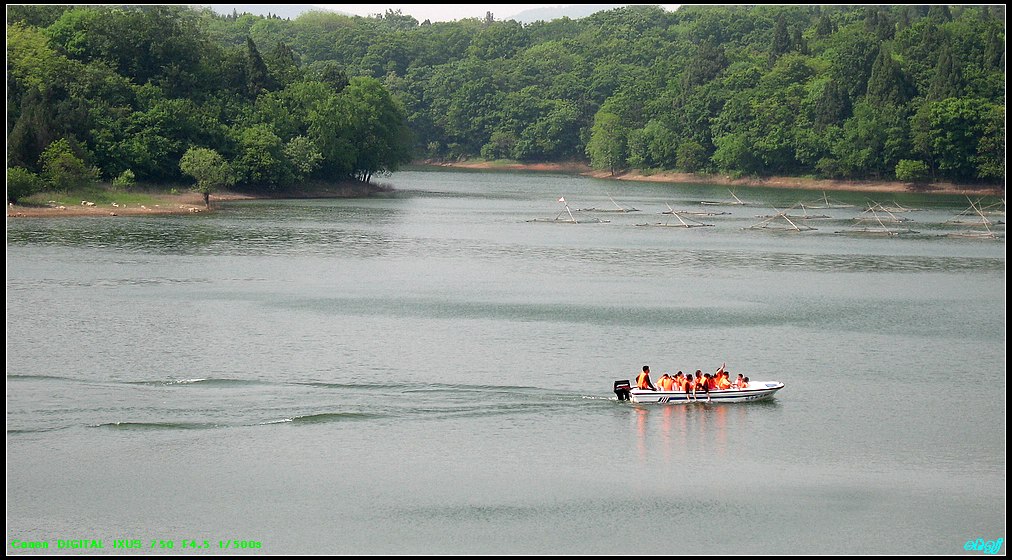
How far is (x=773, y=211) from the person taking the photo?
398 ft

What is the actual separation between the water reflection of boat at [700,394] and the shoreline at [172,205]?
62.2m

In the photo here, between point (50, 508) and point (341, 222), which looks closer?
point (50, 508)

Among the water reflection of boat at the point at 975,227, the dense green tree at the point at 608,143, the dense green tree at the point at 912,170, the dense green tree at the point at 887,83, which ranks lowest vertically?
the water reflection of boat at the point at 975,227

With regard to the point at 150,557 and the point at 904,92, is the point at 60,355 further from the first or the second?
the point at 904,92

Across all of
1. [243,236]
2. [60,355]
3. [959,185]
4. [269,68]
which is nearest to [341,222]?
[243,236]

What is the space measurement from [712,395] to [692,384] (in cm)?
69

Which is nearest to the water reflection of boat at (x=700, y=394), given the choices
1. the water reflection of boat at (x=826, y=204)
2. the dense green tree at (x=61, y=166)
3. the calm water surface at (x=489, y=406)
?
the calm water surface at (x=489, y=406)

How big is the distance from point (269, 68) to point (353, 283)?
73.9 meters

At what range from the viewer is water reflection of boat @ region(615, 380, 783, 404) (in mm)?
39344

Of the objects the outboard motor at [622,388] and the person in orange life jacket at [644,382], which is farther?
the person in orange life jacket at [644,382]

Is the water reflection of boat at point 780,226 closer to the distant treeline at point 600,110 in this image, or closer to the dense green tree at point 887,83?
the distant treeline at point 600,110

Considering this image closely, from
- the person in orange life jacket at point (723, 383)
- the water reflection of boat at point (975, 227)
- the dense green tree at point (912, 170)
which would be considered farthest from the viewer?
the dense green tree at point (912, 170)

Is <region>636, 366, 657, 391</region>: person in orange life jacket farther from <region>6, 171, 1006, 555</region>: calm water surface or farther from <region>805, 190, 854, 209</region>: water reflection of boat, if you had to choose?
<region>805, 190, 854, 209</region>: water reflection of boat

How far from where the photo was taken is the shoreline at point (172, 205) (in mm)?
92281
